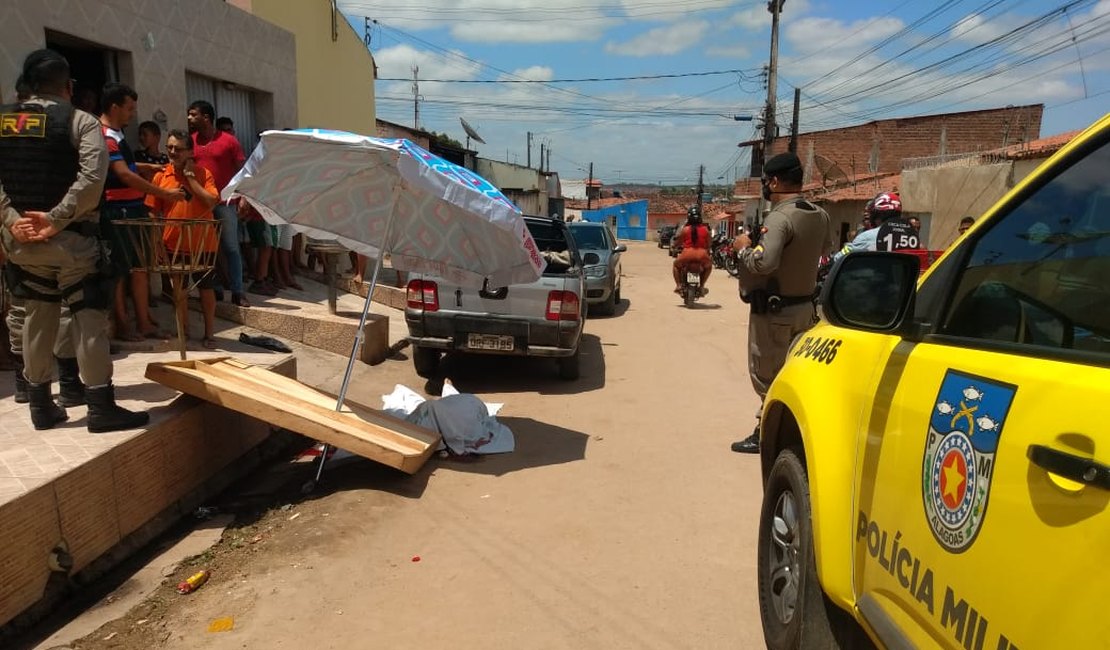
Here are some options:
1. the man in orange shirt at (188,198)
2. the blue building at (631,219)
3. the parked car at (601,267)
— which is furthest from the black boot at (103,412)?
the blue building at (631,219)

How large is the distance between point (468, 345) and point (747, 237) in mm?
2951

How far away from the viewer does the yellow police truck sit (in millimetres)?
1291

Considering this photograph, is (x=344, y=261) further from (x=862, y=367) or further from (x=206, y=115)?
(x=862, y=367)

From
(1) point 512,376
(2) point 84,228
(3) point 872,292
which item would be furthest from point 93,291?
(1) point 512,376

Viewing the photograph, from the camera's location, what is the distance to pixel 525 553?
3.91m

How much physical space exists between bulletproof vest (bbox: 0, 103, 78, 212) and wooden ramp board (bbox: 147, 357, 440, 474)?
43.4 inches

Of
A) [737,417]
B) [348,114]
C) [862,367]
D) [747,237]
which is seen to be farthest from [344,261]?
[862,367]

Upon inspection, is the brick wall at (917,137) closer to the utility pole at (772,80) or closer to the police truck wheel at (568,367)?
the utility pole at (772,80)

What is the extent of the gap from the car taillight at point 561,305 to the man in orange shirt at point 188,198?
2.95 meters

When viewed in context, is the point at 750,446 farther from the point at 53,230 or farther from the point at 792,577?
the point at 53,230

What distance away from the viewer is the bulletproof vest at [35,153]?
3611 millimetres

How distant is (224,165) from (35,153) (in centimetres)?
401

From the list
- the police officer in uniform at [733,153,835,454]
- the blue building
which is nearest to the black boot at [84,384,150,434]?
the police officer in uniform at [733,153,835,454]

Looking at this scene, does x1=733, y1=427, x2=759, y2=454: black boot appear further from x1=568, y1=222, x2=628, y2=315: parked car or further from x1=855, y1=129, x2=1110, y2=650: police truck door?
x1=568, y1=222, x2=628, y2=315: parked car
